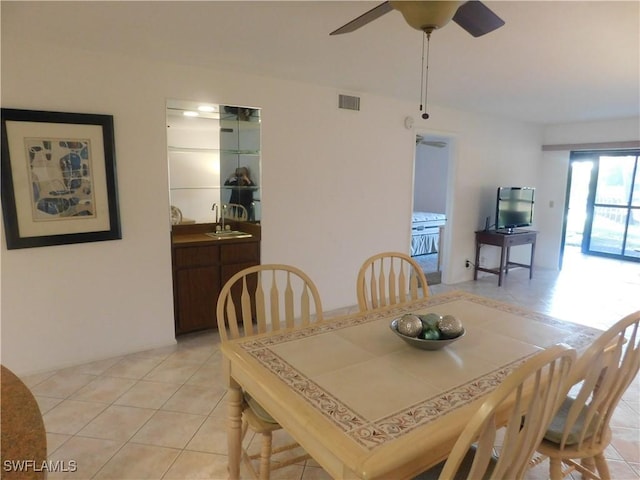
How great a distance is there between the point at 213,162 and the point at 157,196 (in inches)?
31.2

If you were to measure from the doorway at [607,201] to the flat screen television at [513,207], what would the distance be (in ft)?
3.13

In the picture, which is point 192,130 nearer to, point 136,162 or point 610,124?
point 136,162

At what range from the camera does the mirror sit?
3463 mm

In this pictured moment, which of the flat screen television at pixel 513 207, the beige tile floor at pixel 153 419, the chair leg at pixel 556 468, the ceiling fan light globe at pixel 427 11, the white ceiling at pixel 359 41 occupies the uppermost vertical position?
the white ceiling at pixel 359 41

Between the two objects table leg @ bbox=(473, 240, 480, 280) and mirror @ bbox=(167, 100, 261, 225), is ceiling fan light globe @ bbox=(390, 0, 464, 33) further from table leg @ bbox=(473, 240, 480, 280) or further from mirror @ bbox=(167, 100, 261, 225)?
table leg @ bbox=(473, 240, 480, 280)

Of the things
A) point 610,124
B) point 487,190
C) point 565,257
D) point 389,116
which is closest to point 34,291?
point 389,116

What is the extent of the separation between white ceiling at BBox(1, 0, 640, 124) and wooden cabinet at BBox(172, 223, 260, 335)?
1.44 meters

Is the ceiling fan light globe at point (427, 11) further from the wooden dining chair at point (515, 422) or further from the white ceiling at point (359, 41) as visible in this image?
the wooden dining chair at point (515, 422)

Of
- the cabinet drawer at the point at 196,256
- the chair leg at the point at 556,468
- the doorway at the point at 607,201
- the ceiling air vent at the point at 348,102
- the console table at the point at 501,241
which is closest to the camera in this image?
the chair leg at the point at 556,468

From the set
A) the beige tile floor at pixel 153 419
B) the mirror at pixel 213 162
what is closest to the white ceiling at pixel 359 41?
the mirror at pixel 213 162

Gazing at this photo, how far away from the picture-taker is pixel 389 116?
4309 mm

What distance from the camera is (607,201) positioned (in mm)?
6629

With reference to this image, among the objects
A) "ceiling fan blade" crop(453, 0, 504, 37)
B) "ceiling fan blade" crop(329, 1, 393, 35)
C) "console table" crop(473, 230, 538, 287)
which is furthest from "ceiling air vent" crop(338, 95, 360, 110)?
"console table" crop(473, 230, 538, 287)

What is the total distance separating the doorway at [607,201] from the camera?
6.27 metres
